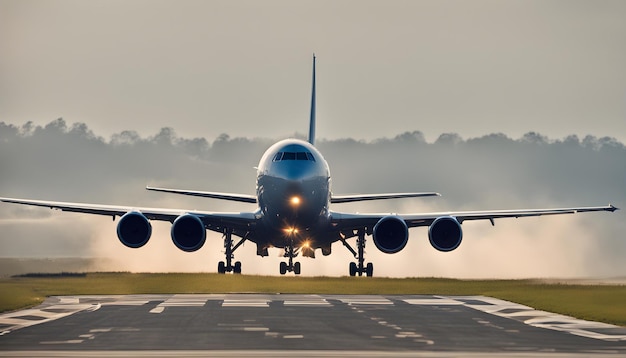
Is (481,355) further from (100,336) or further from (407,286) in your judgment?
(407,286)

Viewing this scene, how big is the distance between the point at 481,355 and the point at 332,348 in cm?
326

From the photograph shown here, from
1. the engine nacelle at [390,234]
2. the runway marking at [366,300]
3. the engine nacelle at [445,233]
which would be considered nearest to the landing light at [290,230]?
the engine nacelle at [390,234]

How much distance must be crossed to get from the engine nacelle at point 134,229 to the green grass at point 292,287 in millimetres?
1827

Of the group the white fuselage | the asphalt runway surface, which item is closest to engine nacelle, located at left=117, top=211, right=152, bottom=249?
the white fuselage

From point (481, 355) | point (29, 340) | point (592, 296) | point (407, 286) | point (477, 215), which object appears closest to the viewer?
point (481, 355)

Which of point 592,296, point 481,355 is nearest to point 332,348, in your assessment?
point 481,355

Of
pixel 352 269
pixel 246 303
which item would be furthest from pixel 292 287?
pixel 246 303

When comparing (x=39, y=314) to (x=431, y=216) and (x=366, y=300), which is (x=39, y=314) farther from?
(x=431, y=216)

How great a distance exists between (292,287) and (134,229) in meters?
8.94

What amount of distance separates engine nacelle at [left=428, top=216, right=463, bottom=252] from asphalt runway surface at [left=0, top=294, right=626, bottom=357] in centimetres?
1271

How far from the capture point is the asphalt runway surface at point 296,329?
74.4 ft

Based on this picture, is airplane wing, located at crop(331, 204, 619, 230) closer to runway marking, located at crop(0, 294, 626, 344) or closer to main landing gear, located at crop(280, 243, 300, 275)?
main landing gear, located at crop(280, 243, 300, 275)

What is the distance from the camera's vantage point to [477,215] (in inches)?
2240

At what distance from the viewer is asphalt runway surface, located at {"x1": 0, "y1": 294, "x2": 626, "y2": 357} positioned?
74.4 ft
